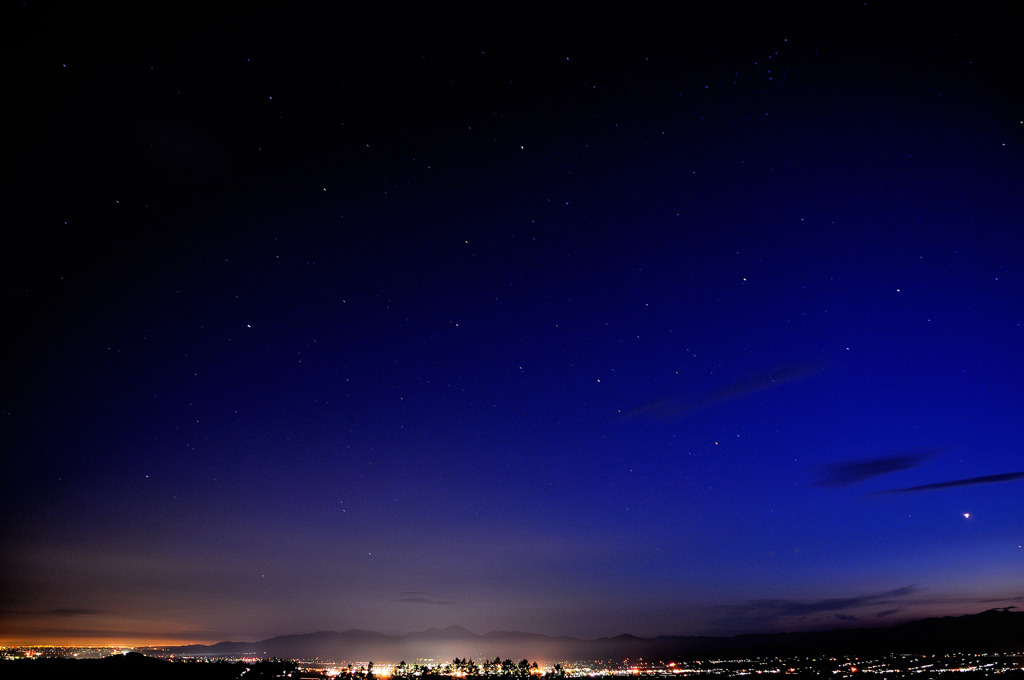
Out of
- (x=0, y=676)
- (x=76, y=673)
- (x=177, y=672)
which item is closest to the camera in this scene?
(x=0, y=676)

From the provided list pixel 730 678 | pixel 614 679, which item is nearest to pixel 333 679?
pixel 614 679

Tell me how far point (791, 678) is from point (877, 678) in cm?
1682

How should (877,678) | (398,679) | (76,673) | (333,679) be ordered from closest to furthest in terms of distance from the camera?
1. (76,673)
2. (333,679)
3. (398,679)
4. (877,678)

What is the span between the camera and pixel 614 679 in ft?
389

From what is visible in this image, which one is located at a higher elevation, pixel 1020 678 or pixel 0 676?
pixel 0 676

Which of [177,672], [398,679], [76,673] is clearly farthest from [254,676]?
[398,679]

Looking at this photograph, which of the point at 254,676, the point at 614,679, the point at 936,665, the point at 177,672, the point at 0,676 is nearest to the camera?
the point at 0,676

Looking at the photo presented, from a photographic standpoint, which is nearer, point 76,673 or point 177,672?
point 76,673

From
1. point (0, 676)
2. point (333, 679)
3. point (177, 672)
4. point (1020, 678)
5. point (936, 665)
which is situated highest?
point (0, 676)

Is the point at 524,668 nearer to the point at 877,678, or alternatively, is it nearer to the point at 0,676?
the point at 877,678

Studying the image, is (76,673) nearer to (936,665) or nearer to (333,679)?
(333,679)

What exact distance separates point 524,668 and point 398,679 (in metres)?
62.2

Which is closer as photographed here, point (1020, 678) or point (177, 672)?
point (177, 672)

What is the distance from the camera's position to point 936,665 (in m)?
140
